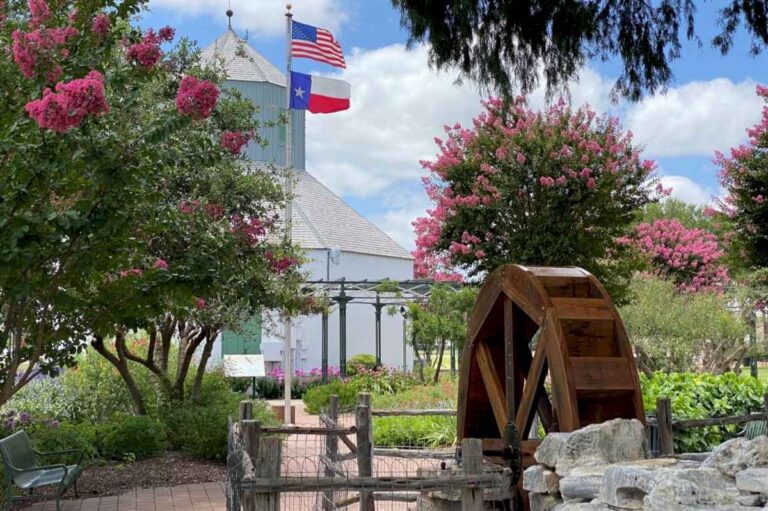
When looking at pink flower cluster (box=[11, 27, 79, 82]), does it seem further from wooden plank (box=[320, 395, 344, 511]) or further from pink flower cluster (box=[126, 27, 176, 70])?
wooden plank (box=[320, 395, 344, 511])

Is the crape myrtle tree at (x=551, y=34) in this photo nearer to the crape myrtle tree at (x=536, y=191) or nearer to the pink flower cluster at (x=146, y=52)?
the pink flower cluster at (x=146, y=52)

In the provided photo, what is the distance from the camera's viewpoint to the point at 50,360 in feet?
32.3

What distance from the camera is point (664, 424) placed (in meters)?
8.94

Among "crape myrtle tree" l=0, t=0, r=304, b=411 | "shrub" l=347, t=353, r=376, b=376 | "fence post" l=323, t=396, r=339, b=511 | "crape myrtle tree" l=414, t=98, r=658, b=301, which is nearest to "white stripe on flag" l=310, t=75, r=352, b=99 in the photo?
"crape myrtle tree" l=414, t=98, r=658, b=301

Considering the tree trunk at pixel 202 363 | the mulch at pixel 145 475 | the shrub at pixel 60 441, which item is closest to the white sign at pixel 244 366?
the tree trunk at pixel 202 363

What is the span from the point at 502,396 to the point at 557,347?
4.11 ft

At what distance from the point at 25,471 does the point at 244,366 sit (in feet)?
45.2

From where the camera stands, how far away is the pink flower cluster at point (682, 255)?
103ft

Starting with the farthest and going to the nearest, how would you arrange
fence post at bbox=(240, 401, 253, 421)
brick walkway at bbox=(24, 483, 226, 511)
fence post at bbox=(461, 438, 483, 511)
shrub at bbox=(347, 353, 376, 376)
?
1. shrub at bbox=(347, 353, 376, 376)
2. brick walkway at bbox=(24, 483, 226, 511)
3. fence post at bbox=(240, 401, 253, 421)
4. fence post at bbox=(461, 438, 483, 511)

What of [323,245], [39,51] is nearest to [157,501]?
[39,51]

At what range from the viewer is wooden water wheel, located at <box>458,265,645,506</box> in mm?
6621

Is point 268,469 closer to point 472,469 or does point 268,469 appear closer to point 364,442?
point 472,469

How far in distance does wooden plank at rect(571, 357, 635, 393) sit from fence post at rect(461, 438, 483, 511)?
1.19 m


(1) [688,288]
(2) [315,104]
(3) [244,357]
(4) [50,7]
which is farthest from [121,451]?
(1) [688,288]
